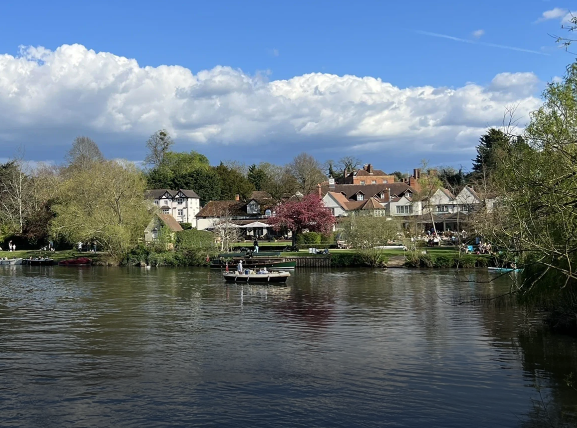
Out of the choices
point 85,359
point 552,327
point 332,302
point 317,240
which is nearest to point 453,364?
point 552,327

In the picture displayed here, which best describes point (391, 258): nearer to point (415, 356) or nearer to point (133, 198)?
point (133, 198)

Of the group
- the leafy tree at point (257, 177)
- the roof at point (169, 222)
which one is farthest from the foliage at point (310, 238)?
the leafy tree at point (257, 177)

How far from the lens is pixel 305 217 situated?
77938mm

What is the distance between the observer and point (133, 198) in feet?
247

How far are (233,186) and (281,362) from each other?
10496cm

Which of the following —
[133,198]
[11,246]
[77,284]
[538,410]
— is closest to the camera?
[538,410]

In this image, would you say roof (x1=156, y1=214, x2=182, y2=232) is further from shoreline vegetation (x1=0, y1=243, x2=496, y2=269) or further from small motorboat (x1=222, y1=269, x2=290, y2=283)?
small motorboat (x1=222, y1=269, x2=290, y2=283)

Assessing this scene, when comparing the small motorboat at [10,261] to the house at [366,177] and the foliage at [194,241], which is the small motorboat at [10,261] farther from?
the house at [366,177]

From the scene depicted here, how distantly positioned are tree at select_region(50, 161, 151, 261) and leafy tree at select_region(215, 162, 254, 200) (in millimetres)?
47363

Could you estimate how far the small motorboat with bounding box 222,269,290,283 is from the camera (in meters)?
48.4

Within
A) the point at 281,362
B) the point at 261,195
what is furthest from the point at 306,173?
the point at 281,362

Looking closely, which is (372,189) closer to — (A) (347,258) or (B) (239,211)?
(B) (239,211)

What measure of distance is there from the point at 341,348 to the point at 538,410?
29.7 feet

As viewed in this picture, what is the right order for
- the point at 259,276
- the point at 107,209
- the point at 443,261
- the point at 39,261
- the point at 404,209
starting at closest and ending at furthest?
1. the point at 259,276
2. the point at 443,261
3. the point at 107,209
4. the point at 39,261
5. the point at 404,209
